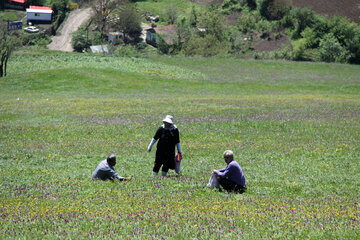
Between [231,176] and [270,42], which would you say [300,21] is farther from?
[231,176]

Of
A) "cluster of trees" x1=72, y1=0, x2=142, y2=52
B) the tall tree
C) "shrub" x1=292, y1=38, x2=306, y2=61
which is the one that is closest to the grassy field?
"shrub" x1=292, y1=38, x2=306, y2=61

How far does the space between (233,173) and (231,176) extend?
14cm

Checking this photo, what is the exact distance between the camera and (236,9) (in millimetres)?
153875

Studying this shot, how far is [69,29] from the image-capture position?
13600cm

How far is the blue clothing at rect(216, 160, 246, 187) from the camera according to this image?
43.5 feet

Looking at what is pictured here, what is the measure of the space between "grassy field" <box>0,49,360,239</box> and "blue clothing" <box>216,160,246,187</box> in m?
0.56

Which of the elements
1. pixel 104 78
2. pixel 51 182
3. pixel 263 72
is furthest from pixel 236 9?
pixel 51 182

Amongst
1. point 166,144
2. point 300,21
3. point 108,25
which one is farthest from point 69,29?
point 166,144

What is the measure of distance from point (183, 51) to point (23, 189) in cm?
10311

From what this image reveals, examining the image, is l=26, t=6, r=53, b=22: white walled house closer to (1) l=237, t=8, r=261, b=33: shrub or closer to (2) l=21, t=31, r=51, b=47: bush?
(2) l=21, t=31, r=51, b=47: bush

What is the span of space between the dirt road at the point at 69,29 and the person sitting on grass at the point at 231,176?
11197cm

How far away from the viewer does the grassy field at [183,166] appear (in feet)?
31.4

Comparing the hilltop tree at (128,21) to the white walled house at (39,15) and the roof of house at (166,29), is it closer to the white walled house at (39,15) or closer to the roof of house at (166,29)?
the roof of house at (166,29)

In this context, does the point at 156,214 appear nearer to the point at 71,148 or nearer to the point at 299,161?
the point at 299,161
